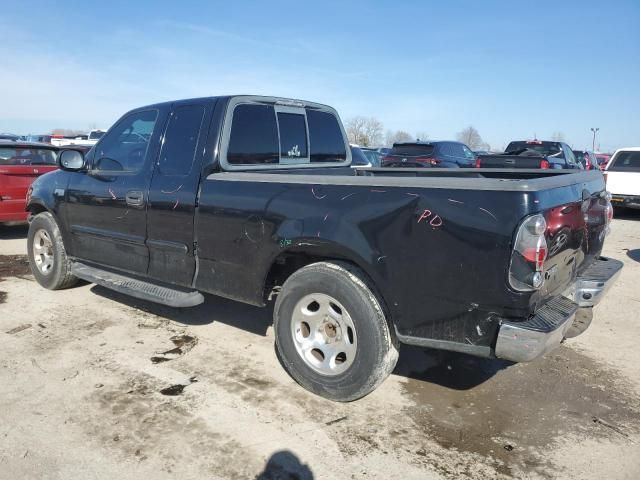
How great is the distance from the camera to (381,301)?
10.1ft

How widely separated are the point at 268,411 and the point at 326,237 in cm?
115

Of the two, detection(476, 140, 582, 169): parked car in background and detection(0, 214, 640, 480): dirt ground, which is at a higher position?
detection(476, 140, 582, 169): parked car in background

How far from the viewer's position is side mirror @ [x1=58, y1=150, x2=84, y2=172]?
4.76 m

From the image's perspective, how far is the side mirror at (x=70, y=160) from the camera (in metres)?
4.76

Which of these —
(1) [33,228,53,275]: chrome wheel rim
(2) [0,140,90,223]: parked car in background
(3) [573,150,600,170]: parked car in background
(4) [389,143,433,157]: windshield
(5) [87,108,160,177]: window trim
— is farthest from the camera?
(3) [573,150,600,170]: parked car in background

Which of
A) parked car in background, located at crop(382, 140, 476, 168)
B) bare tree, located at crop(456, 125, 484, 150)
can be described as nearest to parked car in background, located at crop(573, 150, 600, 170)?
parked car in background, located at crop(382, 140, 476, 168)

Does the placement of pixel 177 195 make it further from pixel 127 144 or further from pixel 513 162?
pixel 513 162

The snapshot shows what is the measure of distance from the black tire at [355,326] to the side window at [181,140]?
138cm

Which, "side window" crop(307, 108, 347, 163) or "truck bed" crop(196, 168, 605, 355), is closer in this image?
"truck bed" crop(196, 168, 605, 355)

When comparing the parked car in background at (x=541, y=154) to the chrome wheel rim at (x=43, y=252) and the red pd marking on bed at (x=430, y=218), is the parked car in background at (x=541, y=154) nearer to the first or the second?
the chrome wheel rim at (x=43, y=252)

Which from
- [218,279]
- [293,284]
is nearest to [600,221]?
[293,284]

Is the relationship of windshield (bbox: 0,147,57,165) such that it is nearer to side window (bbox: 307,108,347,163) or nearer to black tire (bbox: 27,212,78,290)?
black tire (bbox: 27,212,78,290)

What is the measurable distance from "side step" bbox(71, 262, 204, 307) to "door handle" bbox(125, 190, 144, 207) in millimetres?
700

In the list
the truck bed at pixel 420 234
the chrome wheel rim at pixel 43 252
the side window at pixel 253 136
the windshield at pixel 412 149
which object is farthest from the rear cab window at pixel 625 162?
the chrome wheel rim at pixel 43 252
